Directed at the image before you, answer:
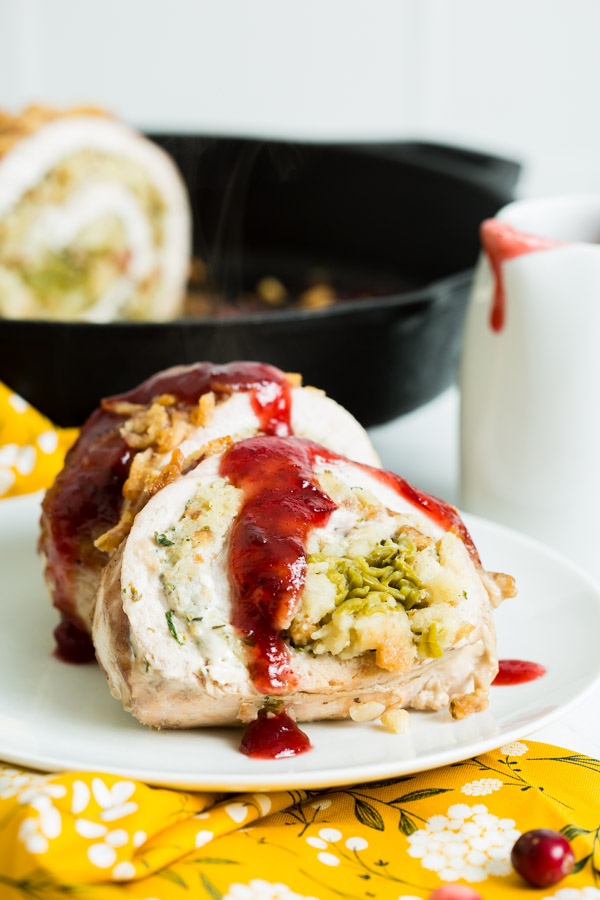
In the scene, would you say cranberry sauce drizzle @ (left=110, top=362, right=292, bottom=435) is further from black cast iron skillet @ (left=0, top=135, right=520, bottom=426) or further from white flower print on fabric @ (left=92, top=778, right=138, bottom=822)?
white flower print on fabric @ (left=92, top=778, right=138, bottom=822)

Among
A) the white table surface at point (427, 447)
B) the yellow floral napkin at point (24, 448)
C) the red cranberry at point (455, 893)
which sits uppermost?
the red cranberry at point (455, 893)

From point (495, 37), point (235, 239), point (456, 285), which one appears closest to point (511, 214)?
point (456, 285)

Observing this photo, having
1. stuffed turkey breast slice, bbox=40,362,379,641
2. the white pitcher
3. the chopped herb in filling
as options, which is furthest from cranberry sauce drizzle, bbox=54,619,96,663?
the white pitcher

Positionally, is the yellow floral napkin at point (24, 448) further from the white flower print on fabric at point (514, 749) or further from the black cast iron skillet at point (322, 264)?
the white flower print on fabric at point (514, 749)

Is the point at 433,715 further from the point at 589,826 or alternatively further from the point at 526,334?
the point at 526,334

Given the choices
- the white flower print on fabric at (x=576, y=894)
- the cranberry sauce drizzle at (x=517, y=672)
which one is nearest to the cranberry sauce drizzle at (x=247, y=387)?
the cranberry sauce drizzle at (x=517, y=672)
